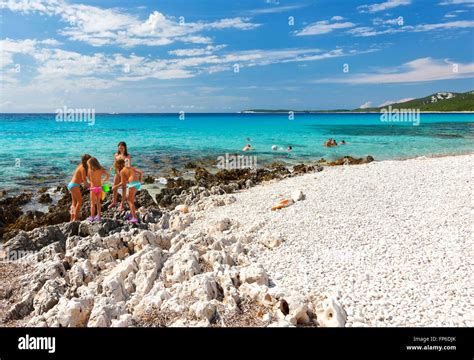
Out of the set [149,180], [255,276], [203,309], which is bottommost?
[203,309]

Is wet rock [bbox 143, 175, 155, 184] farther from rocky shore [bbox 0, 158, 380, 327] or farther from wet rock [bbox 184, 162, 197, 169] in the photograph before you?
rocky shore [bbox 0, 158, 380, 327]

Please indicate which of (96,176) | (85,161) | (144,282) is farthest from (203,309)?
(85,161)

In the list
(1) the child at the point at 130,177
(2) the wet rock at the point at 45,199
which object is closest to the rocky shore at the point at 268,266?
(1) the child at the point at 130,177

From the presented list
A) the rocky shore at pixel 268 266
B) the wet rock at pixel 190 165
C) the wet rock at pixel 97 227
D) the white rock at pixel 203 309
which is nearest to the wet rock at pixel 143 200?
the rocky shore at pixel 268 266

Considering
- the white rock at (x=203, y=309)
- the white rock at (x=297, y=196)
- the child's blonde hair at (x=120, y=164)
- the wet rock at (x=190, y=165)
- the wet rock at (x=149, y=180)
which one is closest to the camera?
the white rock at (x=203, y=309)

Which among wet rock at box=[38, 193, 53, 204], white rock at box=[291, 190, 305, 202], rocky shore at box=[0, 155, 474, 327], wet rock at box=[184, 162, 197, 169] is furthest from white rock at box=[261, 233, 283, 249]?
wet rock at box=[184, 162, 197, 169]

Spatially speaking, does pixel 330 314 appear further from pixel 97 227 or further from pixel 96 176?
pixel 96 176

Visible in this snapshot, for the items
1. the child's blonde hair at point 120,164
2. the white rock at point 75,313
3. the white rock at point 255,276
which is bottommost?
the white rock at point 75,313

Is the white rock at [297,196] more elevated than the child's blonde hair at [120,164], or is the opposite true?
the child's blonde hair at [120,164]

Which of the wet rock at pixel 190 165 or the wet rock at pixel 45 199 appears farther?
the wet rock at pixel 190 165

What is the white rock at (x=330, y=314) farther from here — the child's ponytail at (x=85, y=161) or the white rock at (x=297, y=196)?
the child's ponytail at (x=85, y=161)

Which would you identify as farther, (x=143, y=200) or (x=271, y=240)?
(x=143, y=200)

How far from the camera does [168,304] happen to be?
5.85 meters

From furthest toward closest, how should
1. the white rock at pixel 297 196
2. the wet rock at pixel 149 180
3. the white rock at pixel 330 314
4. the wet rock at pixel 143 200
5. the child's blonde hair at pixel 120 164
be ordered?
the wet rock at pixel 149 180 < the wet rock at pixel 143 200 < the white rock at pixel 297 196 < the child's blonde hair at pixel 120 164 < the white rock at pixel 330 314
